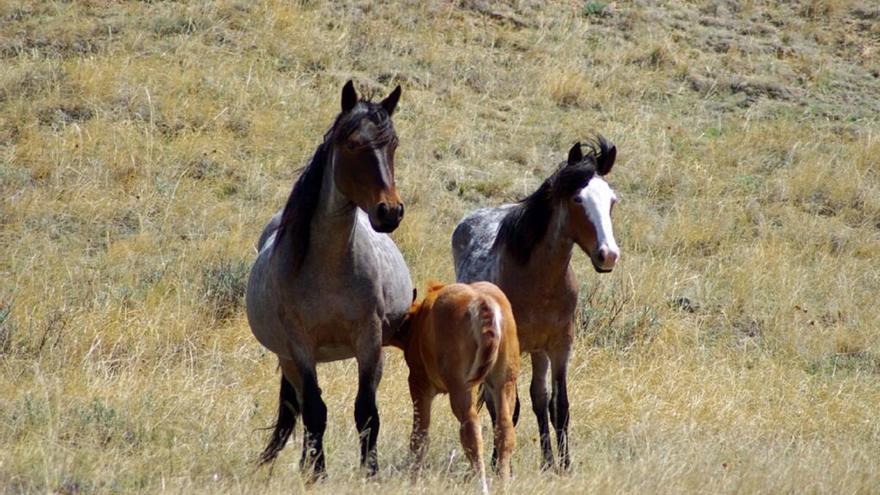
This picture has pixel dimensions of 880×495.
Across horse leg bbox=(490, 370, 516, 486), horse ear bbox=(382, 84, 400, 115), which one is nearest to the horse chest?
horse leg bbox=(490, 370, 516, 486)

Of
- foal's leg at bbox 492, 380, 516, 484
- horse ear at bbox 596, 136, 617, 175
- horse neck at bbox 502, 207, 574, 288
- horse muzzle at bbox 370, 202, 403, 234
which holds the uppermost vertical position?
horse muzzle at bbox 370, 202, 403, 234

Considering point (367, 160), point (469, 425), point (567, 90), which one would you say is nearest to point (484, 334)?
point (469, 425)

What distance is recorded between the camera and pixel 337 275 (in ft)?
22.7

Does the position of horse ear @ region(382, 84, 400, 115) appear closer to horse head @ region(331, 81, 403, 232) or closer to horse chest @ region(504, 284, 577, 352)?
horse head @ region(331, 81, 403, 232)

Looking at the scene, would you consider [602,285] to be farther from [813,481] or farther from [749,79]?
[749,79]

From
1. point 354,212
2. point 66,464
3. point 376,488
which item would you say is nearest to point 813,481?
point 376,488

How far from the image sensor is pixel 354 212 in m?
6.98

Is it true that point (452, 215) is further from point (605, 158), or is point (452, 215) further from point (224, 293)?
point (605, 158)

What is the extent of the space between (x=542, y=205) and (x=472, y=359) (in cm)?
179

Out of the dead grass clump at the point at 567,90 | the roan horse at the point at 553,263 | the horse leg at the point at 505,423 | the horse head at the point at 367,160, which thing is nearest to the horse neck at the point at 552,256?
the roan horse at the point at 553,263

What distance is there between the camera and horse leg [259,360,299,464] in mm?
7098

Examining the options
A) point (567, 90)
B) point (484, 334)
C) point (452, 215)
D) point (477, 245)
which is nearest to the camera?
point (484, 334)

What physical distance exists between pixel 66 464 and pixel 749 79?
511 inches

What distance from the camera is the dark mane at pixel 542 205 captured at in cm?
762
